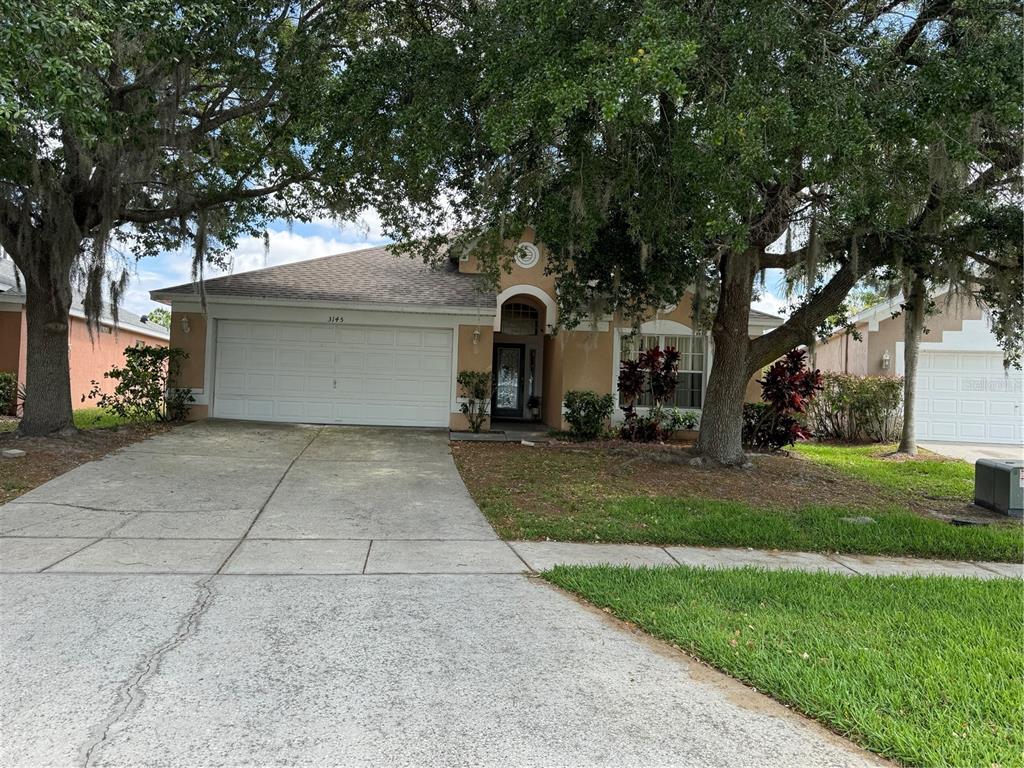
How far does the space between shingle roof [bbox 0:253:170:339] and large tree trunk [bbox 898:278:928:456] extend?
46.5 ft

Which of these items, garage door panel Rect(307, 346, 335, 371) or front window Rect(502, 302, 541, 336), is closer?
garage door panel Rect(307, 346, 335, 371)

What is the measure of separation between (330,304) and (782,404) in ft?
30.9

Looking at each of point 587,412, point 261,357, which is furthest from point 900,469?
point 261,357

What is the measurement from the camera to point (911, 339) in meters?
12.4

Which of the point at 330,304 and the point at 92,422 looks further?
the point at 330,304

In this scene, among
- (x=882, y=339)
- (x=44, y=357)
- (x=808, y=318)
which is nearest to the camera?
(x=808, y=318)

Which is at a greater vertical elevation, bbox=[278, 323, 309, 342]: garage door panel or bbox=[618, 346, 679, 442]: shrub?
bbox=[278, 323, 309, 342]: garage door panel

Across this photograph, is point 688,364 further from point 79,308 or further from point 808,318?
point 79,308

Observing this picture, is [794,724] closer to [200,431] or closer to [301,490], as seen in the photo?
[301,490]

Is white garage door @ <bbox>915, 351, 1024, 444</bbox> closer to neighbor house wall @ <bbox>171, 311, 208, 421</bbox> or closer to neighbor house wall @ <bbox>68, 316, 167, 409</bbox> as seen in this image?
neighbor house wall @ <bbox>171, 311, 208, 421</bbox>

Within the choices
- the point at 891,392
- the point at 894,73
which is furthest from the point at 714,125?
the point at 891,392

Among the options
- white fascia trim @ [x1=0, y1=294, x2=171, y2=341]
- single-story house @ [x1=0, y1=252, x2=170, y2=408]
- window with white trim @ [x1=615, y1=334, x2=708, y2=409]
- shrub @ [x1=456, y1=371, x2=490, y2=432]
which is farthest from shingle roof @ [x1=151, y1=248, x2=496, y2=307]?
window with white trim @ [x1=615, y1=334, x2=708, y2=409]

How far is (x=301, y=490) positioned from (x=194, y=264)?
18.4 ft

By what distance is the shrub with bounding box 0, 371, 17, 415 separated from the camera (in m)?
14.6
